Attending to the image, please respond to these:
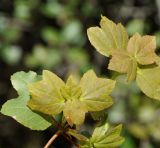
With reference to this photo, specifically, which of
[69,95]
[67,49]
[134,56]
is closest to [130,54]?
[134,56]

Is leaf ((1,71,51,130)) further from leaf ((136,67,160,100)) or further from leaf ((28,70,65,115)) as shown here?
leaf ((136,67,160,100))

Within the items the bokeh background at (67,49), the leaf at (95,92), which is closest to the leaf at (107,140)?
the leaf at (95,92)

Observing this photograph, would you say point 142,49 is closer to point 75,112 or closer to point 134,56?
point 134,56

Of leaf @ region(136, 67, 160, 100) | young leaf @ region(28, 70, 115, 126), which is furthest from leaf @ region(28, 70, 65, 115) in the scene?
leaf @ region(136, 67, 160, 100)

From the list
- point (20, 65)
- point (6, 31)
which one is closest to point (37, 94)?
point (6, 31)

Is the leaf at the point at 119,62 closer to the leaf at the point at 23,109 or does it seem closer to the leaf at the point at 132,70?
the leaf at the point at 132,70

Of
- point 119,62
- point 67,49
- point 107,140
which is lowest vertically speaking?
point 67,49

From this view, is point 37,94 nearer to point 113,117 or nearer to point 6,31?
point 113,117
